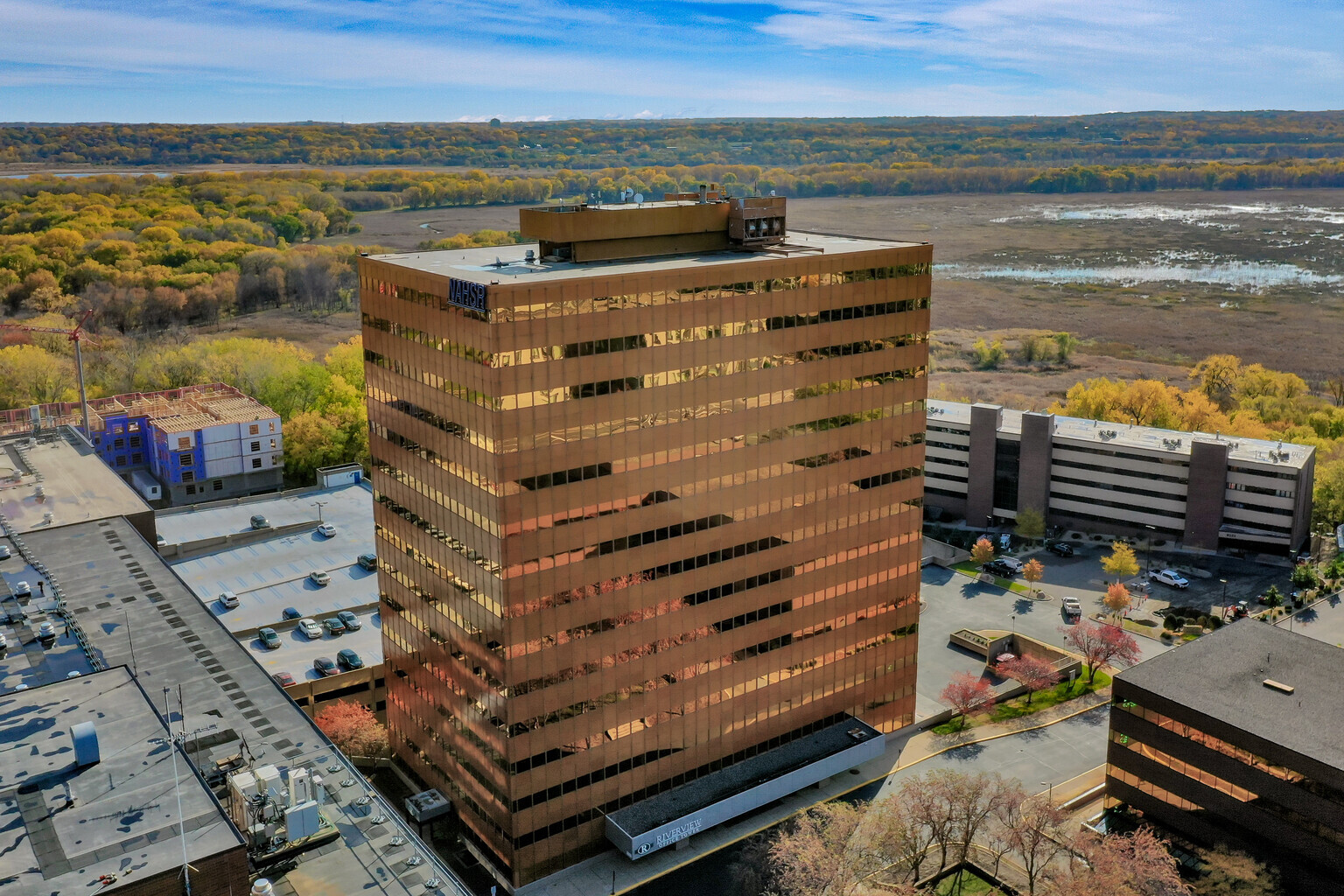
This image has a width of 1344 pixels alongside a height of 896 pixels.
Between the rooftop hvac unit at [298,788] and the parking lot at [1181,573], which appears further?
the parking lot at [1181,573]

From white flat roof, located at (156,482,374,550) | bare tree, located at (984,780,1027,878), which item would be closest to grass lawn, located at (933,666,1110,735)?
bare tree, located at (984,780,1027,878)

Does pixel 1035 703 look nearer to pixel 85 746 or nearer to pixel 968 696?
pixel 968 696

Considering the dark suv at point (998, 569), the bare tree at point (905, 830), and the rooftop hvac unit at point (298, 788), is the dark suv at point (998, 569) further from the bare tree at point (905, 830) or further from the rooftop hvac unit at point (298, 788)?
the rooftop hvac unit at point (298, 788)

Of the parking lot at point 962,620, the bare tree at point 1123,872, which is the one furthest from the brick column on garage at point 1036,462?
the bare tree at point 1123,872

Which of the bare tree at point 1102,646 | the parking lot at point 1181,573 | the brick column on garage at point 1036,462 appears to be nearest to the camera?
the bare tree at point 1102,646

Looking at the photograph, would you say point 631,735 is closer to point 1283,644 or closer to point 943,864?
point 943,864
